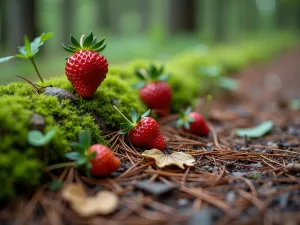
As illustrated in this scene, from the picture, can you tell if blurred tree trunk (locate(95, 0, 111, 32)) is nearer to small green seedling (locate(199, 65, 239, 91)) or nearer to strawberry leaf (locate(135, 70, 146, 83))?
small green seedling (locate(199, 65, 239, 91))

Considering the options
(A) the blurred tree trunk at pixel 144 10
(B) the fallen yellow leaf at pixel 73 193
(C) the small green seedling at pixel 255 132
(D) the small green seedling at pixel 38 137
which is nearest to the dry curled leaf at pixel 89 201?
(B) the fallen yellow leaf at pixel 73 193

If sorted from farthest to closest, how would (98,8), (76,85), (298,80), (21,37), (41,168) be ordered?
(98,8)
(21,37)
(298,80)
(76,85)
(41,168)

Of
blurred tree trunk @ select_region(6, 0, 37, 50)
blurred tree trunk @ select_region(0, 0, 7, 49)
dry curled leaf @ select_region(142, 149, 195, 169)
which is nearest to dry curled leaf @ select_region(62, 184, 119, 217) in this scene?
dry curled leaf @ select_region(142, 149, 195, 169)

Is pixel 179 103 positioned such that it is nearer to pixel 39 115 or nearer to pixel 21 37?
pixel 39 115

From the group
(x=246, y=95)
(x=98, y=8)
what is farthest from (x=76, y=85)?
(x=98, y=8)

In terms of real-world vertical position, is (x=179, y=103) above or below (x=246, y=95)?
above

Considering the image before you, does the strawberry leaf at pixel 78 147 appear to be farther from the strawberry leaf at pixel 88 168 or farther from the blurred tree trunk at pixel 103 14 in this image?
the blurred tree trunk at pixel 103 14

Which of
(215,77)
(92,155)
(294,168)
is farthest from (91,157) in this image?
(215,77)

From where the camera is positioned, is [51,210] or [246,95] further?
[246,95]
